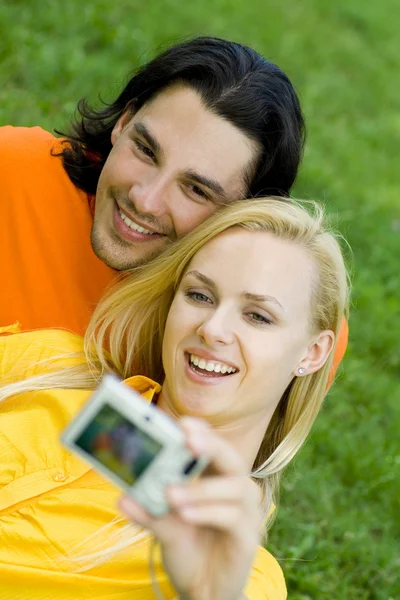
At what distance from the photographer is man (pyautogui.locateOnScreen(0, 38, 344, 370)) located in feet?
12.6

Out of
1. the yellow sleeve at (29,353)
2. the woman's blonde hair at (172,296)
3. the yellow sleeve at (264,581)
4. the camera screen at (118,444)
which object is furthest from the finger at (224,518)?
the yellow sleeve at (29,353)

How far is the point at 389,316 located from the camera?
21.6ft

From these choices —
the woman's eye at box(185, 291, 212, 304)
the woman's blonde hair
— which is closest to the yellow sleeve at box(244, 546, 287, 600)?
the woman's blonde hair

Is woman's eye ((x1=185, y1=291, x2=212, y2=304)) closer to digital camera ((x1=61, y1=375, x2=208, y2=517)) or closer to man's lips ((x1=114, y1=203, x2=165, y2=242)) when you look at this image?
man's lips ((x1=114, y1=203, x2=165, y2=242))

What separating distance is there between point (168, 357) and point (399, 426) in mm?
2777

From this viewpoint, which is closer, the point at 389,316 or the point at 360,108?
the point at 389,316

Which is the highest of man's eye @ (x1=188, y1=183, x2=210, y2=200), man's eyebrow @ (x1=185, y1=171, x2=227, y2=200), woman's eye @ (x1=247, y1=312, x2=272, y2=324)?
man's eyebrow @ (x1=185, y1=171, x2=227, y2=200)

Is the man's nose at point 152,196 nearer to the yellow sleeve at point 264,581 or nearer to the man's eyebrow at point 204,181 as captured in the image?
the man's eyebrow at point 204,181

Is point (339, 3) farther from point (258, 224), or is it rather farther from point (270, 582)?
point (270, 582)

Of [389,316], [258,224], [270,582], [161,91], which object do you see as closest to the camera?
[270,582]

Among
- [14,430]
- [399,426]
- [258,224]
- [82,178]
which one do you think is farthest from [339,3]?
[14,430]

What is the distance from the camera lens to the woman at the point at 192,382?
9.32 feet

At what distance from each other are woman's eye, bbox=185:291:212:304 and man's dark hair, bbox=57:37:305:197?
0.85 metres

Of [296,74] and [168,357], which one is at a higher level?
[296,74]
